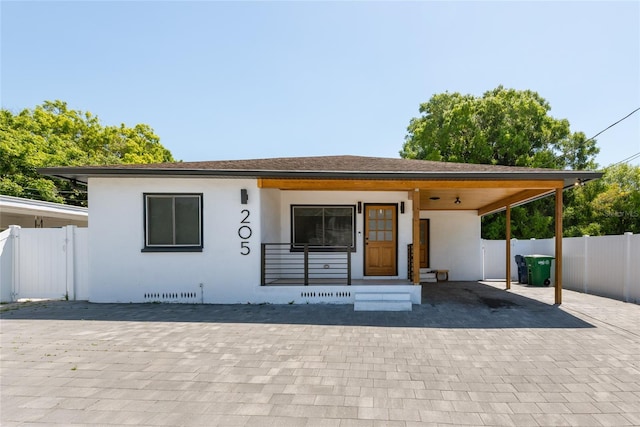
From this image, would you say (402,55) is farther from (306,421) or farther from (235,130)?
(306,421)

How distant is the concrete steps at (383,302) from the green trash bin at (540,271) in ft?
20.5

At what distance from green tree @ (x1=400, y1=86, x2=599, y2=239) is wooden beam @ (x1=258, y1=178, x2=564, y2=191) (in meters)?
11.9

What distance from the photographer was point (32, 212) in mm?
9727

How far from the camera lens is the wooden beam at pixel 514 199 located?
7.33 meters

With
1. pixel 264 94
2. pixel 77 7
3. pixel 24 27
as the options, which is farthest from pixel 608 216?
pixel 24 27

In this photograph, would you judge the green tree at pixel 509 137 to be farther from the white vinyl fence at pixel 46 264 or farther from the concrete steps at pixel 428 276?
the white vinyl fence at pixel 46 264

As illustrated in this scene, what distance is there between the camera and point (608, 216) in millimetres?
19719

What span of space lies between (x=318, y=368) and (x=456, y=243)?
30.2 feet

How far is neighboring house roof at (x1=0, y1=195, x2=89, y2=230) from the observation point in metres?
8.89

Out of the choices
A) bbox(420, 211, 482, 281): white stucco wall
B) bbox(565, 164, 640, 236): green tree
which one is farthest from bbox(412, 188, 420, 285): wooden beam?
bbox(565, 164, 640, 236): green tree

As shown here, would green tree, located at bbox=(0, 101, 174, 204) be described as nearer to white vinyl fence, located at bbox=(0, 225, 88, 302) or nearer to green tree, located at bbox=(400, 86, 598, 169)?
white vinyl fence, located at bbox=(0, 225, 88, 302)

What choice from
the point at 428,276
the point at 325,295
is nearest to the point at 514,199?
the point at 428,276

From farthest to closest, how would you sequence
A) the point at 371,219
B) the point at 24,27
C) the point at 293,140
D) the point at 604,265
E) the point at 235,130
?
the point at 293,140 → the point at 235,130 → the point at 24,27 → the point at 371,219 → the point at 604,265

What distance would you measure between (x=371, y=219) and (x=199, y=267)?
465 centimetres
